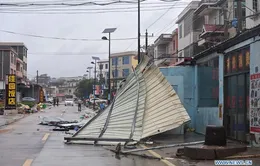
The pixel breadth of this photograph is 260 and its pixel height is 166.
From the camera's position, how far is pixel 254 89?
1397 cm

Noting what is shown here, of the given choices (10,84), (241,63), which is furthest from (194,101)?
(10,84)

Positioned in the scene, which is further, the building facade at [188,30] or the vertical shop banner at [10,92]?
the vertical shop banner at [10,92]

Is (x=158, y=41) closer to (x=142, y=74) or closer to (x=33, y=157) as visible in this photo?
(x=142, y=74)

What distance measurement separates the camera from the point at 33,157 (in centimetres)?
1238

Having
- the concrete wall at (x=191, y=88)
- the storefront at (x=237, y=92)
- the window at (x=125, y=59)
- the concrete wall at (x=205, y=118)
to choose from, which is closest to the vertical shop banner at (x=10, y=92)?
the concrete wall at (x=191, y=88)

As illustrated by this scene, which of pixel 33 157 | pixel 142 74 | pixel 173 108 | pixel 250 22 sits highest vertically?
pixel 250 22

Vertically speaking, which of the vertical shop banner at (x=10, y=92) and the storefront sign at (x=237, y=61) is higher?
the storefront sign at (x=237, y=61)

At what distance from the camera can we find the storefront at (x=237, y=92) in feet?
49.8

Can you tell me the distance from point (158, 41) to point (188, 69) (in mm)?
39018

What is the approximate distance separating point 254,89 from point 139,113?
5.08m

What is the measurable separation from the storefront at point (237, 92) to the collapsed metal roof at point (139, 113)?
6.50 feet

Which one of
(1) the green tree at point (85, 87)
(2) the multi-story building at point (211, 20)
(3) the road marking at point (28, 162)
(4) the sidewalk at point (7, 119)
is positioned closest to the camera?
(3) the road marking at point (28, 162)

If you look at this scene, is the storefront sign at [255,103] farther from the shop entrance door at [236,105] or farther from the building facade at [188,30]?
the building facade at [188,30]

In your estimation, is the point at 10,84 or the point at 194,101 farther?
the point at 10,84
